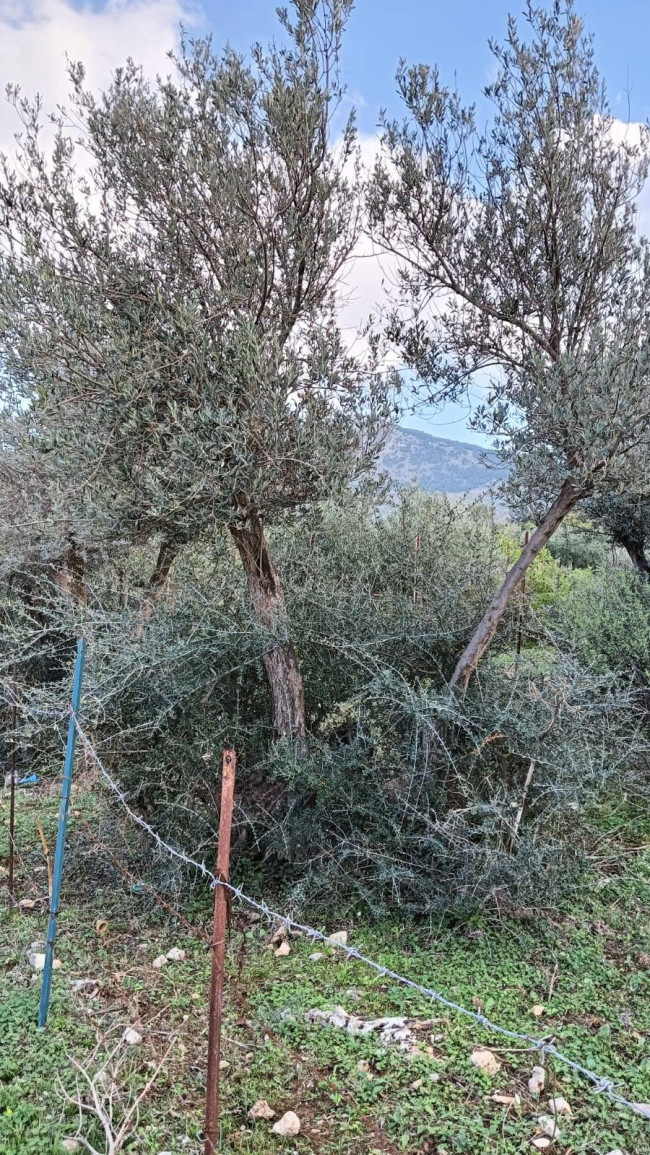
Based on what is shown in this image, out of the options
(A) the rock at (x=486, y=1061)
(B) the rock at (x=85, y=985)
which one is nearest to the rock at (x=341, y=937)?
(A) the rock at (x=486, y=1061)

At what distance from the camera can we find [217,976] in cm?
234

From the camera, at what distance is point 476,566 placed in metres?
6.21

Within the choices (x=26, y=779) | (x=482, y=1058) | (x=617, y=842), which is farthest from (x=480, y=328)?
(x=26, y=779)

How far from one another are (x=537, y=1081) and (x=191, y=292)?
499 cm

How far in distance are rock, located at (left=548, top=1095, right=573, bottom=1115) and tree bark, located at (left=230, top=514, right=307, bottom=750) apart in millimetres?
2787

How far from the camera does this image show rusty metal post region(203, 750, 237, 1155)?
88.5 inches

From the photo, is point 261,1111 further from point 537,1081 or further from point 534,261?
point 534,261

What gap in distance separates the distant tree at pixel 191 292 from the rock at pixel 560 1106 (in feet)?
11.4

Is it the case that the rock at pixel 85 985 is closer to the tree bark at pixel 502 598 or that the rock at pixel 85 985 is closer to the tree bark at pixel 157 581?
the tree bark at pixel 157 581

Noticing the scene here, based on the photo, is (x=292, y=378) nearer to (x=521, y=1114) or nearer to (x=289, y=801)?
(x=289, y=801)

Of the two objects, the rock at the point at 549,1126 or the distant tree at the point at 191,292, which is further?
the distant tree at the point at 191,292

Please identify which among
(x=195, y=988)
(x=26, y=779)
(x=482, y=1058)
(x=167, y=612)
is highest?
(x=167, y=612)

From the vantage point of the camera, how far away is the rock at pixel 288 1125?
276 cm

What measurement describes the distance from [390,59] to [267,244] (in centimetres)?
→ 171
